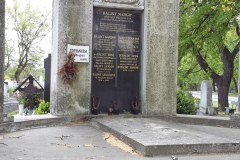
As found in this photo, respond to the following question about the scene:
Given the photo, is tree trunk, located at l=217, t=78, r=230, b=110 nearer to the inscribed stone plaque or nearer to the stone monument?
the stone monument

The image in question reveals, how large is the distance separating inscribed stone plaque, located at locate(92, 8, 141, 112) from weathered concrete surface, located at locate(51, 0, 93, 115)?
0.28 m

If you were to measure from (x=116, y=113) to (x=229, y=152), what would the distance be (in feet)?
13.8

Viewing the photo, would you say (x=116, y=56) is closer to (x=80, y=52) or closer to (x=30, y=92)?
(x=80, y=52)

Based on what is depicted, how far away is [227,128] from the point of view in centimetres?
981

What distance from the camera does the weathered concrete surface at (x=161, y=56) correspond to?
398 inches

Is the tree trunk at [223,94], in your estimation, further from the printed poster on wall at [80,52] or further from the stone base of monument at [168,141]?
the stone base of monument at [168,141]

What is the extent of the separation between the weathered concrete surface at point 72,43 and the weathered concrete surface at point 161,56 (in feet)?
5.50

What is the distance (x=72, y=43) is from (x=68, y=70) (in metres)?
0.74

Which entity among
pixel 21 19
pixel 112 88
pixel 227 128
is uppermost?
pixel 21 19

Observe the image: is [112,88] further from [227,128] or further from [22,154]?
[22,154]

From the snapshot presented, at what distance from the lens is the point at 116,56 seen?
9977mm

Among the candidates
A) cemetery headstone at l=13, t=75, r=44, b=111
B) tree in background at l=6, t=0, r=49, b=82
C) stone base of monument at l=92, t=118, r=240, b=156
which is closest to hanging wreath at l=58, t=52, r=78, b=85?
stone base of monument at l=92, t=118, r=240, b=156

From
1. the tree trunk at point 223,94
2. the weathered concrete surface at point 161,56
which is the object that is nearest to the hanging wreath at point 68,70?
the weathered concrete surface at point 161,56

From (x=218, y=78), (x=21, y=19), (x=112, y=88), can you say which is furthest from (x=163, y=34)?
(x=21, y=19)
